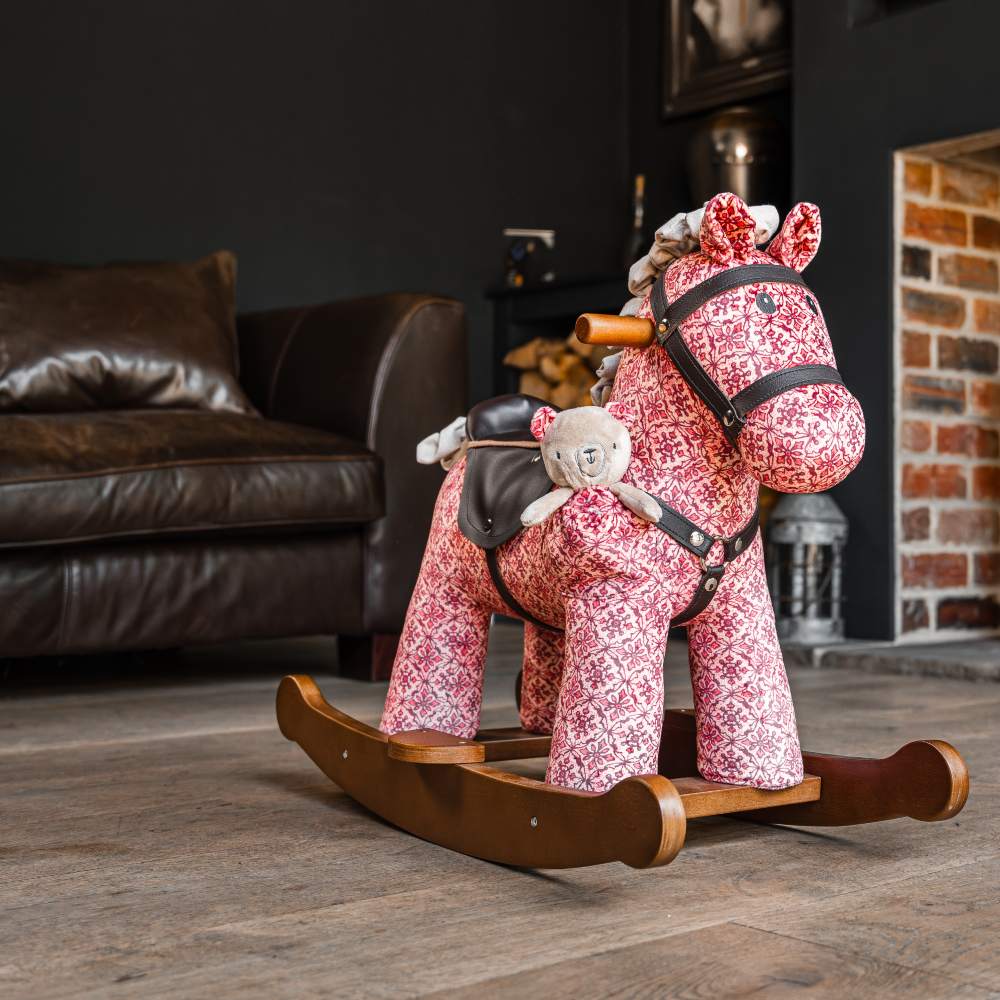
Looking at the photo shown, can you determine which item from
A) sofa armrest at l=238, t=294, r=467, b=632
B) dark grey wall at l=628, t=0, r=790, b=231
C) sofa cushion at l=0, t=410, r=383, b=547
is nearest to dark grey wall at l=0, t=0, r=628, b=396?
dark grey wall at l=628, t=0, r=790, b=231

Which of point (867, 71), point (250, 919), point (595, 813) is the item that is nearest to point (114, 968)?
point (250, 919)

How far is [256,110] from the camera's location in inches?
124

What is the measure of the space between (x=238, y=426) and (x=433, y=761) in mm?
1094

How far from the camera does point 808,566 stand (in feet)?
8.64

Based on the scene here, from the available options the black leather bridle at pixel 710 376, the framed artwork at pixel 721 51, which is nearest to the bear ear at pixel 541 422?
the black leather bridle at pixel 710 376

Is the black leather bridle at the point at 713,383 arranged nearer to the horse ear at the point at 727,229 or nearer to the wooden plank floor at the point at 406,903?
the horse ear at the point at 727,229

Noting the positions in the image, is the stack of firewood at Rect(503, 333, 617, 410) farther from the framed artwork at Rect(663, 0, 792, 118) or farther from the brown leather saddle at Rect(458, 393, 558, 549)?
the brown leather saddle at Rect(458, 393, 558, 549)

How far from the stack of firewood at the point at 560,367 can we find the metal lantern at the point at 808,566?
2.39 ft

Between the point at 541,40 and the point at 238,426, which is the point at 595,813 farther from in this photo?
the point at 541,40

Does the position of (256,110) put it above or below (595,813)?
above

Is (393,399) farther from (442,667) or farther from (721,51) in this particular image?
(721,51)

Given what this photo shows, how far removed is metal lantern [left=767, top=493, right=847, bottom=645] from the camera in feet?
8.50

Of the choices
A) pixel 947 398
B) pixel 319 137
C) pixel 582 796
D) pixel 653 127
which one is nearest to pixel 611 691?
pixel 582 796

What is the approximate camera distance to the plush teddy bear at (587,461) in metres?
0.99
